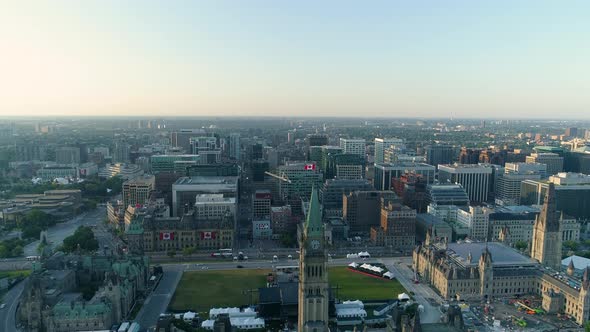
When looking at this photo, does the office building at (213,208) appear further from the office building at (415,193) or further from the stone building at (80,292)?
the office building at (415,193)

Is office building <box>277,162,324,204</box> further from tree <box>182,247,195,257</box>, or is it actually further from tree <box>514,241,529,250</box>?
tree <box>514,241,529,250</box>

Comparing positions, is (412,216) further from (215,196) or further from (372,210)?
(215,196)

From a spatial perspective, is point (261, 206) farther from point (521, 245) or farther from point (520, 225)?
point (520, 225)

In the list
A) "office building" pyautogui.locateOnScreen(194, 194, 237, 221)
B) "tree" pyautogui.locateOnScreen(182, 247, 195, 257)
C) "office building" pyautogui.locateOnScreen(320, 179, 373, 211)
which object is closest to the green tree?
"office building" pyautogui.locateOnScreen(320, 179, 373, 211)

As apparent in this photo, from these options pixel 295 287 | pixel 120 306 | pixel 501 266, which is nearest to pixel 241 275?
pixel 295 287

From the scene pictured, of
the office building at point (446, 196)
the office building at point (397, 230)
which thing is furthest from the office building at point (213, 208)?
the office building at point (446, 196)

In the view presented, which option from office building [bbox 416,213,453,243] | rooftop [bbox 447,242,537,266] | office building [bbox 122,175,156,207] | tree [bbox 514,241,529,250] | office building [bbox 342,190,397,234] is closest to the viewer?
rooftop [bbox 447,242,537,266]
